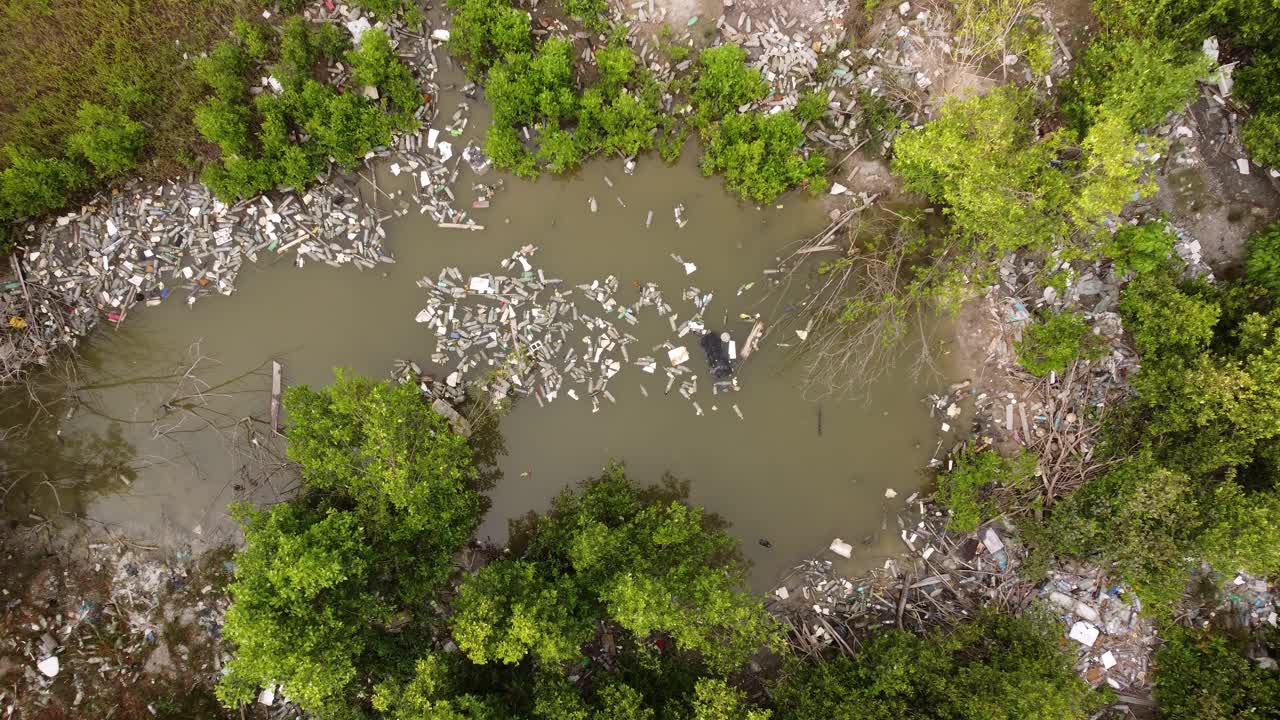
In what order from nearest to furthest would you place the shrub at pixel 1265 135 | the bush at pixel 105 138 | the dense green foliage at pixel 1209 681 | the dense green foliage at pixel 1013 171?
the dense green foliage at pixel 1013 171
the dense green foliage at pixel 1209 681
the shrub at pixel 1265 135
the bush at pixel 105 138

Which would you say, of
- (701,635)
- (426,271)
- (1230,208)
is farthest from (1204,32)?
(426,271)

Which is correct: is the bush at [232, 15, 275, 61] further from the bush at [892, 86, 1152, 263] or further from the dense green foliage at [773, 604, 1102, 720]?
the dense green foliage at [773, 604, 1102, 720]

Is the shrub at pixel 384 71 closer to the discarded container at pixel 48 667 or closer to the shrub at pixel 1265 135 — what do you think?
the discarded container at pixel 48 667

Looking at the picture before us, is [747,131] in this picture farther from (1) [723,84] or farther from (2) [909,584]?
(2) [909,584]

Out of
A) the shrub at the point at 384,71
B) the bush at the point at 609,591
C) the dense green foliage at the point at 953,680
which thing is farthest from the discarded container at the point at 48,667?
the dense green foliage at the point at 953,680

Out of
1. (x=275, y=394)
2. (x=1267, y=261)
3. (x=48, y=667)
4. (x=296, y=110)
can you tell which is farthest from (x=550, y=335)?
(x=1267, y=261)

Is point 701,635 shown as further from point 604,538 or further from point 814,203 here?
point 814,203
